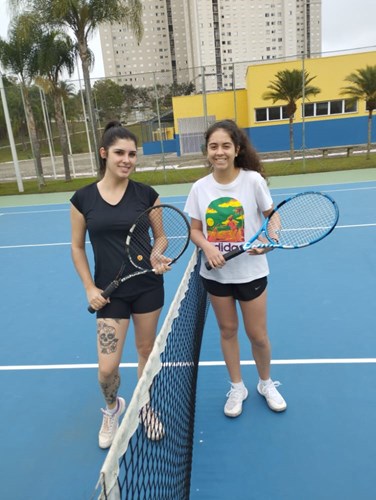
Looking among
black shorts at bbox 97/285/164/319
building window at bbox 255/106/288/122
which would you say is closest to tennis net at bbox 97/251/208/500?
black shorts at bbox 97/285/164/319

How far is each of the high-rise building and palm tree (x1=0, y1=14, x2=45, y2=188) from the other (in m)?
64.7

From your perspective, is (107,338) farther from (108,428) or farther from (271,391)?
(271,391)

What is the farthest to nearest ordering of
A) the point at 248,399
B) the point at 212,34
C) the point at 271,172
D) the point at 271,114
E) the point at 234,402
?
the point at 212,34 → the point at 271,114 → the point at 271,172 → the point at 248,399 → the point at 234,402

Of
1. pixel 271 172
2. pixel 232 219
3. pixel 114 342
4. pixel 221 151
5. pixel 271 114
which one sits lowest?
pixel 271 172

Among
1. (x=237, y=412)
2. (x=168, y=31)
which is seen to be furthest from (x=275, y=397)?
(x=168, y=31)

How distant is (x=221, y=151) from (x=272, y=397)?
167 centimetres

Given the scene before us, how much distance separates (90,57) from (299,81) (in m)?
8.09

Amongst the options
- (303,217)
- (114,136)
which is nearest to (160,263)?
(114,136)

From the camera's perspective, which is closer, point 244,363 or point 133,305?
point 133,305

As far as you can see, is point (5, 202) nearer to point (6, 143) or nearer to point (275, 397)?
point (275, 397)

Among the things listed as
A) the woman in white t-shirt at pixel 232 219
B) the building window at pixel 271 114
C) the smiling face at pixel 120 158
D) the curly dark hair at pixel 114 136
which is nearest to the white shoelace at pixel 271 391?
the woman in white t-shirt at pixel 232 219

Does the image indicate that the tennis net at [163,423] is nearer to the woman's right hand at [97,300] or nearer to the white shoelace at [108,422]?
the white shoelace at [108,422]

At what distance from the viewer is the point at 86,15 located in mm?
15164

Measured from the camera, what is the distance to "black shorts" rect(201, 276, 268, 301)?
2607 mm
